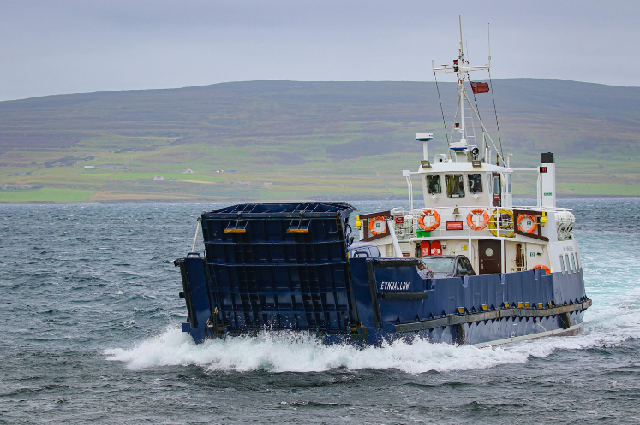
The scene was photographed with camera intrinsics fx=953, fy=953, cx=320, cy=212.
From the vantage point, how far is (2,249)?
2382 inches

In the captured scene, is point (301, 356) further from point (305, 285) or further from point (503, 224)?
point (503, 224)

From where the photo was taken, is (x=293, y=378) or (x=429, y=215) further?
(x=429, y=215)

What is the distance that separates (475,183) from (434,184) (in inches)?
45.7

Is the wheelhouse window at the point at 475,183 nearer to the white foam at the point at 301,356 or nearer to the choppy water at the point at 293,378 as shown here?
the choppy water at the point at 293,378

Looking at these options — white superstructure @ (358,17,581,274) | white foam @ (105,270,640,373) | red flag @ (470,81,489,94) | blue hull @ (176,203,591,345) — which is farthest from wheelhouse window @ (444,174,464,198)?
blue hull @ (176,203,591,345)

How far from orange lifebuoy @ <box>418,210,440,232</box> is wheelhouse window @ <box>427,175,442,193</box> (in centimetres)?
99

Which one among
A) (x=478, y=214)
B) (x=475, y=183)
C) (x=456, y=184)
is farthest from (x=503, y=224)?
(x=456, y=184)

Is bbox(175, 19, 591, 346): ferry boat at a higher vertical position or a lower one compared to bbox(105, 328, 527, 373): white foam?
higher

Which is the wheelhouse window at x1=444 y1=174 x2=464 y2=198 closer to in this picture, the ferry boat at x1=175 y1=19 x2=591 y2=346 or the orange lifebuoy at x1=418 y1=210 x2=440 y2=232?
the orange lifebuoy at x1=418 y1=210 x2=440 y2=232

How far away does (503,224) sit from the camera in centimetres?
2577

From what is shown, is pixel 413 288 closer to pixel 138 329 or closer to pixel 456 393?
pixel 456 393

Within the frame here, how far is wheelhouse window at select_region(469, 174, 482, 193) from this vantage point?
2689cm

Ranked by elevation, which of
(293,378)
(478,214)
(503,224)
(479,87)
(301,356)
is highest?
(479,87)

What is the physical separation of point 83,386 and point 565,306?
1301 cm
